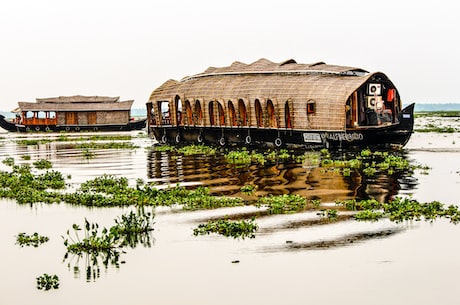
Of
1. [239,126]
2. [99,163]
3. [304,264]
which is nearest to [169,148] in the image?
[239,126]

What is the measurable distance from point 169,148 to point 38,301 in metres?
26.6

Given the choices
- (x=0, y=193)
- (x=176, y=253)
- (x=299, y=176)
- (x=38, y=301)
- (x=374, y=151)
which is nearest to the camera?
(x=38, y=301)

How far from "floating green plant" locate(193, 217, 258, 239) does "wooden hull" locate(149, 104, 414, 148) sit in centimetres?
1771

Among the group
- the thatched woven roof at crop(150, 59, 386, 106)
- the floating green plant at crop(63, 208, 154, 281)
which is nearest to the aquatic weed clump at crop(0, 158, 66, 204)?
the floating green plant at crop(63, 208, 154, 281)

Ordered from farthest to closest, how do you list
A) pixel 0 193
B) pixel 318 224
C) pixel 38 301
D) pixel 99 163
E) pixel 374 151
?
pixel 374 151 → pixel 99 163 → pixel 0 193 → pixel 318 224 → pixel 38 301

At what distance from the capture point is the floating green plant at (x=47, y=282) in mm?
9570

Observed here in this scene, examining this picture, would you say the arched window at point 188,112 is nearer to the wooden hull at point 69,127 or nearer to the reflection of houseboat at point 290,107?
the reflection of houseboat at point 290,107

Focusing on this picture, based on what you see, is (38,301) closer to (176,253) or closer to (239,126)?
(176,253)

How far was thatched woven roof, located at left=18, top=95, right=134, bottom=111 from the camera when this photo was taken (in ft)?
215

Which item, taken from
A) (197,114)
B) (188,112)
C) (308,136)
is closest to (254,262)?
(308,136)

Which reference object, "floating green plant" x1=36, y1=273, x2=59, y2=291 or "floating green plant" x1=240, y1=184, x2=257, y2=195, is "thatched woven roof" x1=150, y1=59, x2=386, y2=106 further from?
"floating green plant" x1=36, y1=273, x2=59, y2=291

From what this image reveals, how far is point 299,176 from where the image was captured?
2102cm

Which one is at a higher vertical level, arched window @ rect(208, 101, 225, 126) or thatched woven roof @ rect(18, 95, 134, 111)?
thatched woven roof @ rect(18, 95, 134, 111)

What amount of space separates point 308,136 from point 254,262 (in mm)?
21461
